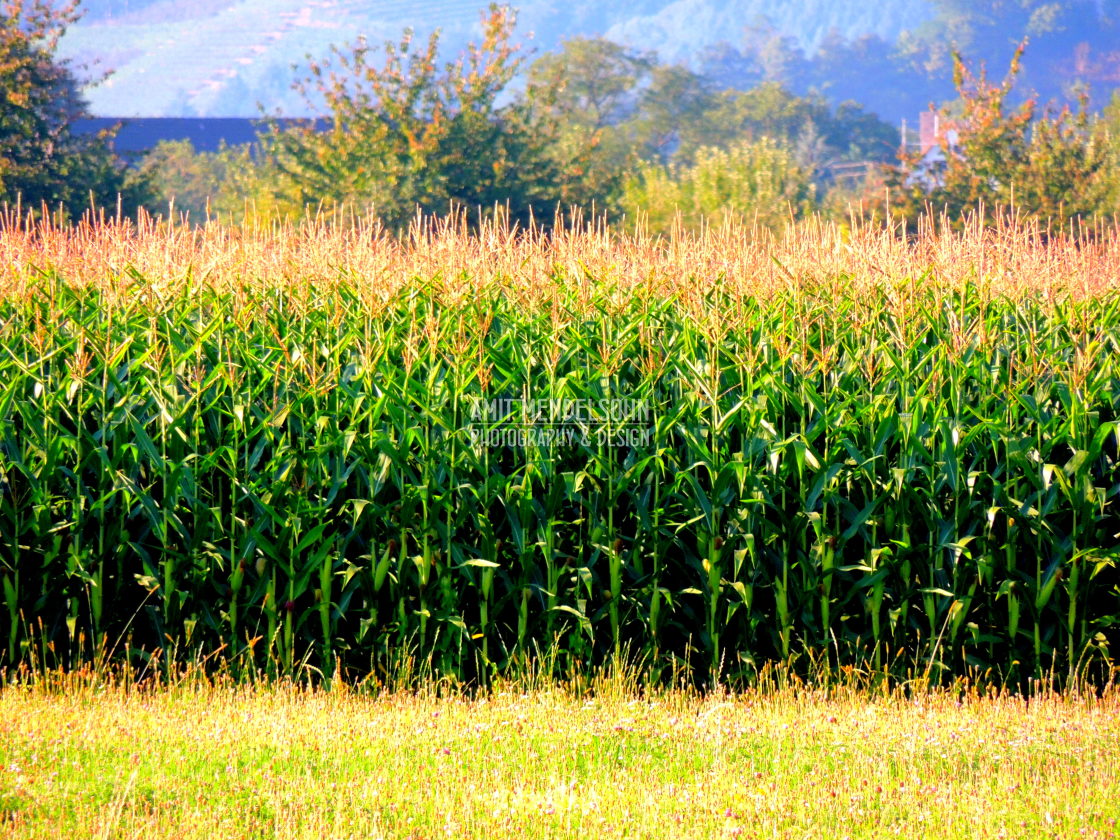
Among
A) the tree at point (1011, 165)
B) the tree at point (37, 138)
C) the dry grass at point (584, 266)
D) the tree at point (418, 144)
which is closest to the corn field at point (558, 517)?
the dry grass at point (584, 266)

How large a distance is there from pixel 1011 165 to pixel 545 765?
21889 millimetres

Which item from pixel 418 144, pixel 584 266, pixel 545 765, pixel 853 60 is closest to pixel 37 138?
pixel 418 144

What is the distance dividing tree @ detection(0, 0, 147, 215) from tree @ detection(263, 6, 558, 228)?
3.84m

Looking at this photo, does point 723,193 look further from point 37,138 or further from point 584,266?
point 584,266

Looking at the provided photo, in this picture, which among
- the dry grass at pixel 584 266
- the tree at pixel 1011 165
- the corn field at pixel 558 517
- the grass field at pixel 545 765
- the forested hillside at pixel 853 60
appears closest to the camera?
the grass field at pixel 545 765

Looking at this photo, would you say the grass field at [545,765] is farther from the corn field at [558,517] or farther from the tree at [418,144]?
the tree at [418,144]

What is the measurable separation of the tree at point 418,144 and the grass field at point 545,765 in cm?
1915

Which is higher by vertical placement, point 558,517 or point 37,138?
point 37,138

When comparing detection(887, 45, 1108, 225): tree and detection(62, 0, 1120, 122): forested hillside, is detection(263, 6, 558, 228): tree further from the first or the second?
detection(62, 0, 1120, 122): forested hillside

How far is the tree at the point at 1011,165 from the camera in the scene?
22.3 meters

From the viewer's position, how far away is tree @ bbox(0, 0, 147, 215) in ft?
69.8

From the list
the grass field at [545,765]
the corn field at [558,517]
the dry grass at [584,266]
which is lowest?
the grass field at [545,765]

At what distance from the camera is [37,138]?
22094 millimetres

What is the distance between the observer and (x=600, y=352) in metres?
5.99
